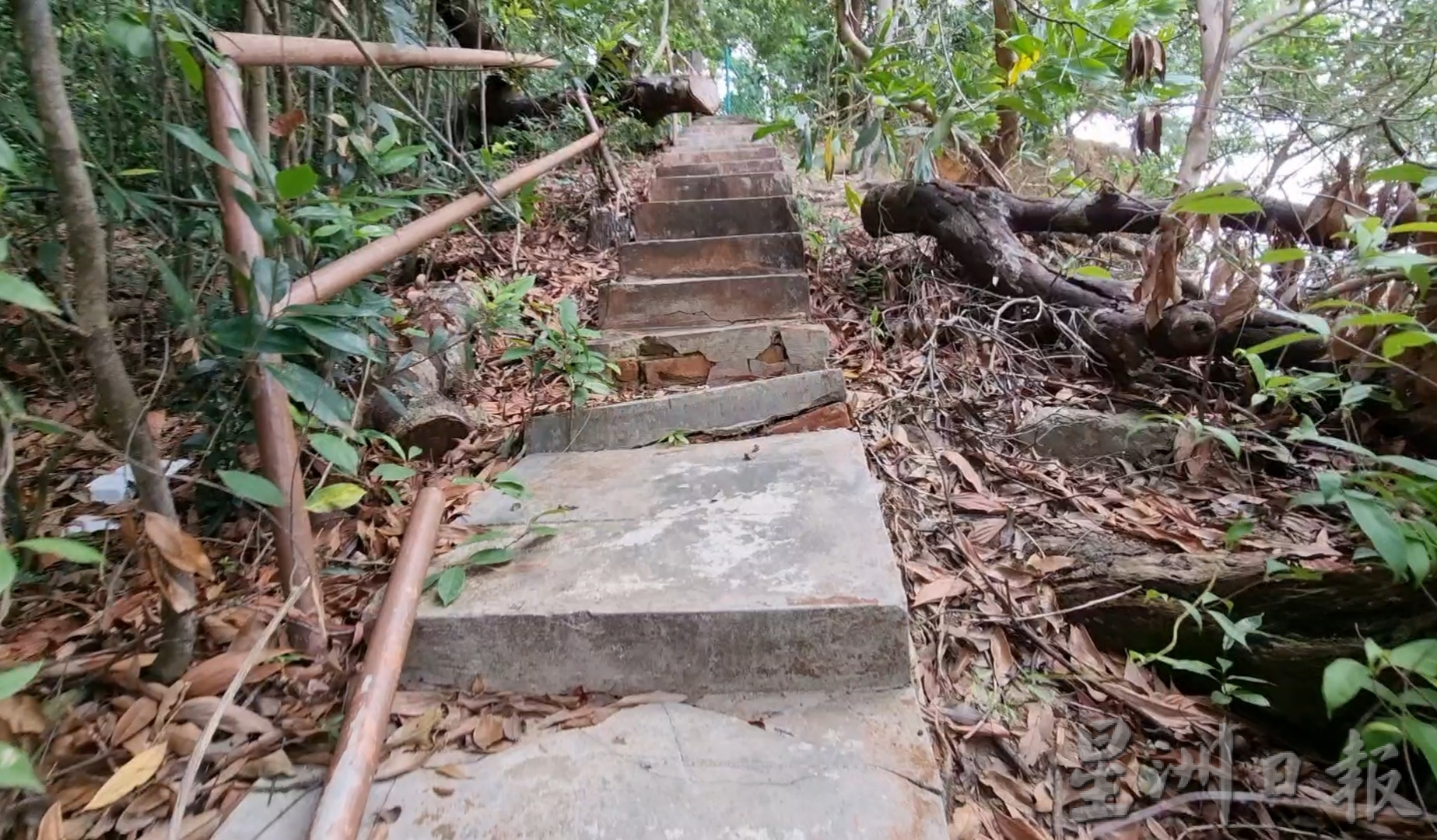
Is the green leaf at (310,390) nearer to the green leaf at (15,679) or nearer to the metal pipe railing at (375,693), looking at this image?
the metal pipe railing at (375,693)

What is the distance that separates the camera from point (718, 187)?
12.0 ft

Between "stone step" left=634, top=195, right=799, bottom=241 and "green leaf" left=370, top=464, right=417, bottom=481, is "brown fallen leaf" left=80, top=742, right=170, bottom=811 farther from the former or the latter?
"stone step" left=634, top=195, right=799, bottom=241

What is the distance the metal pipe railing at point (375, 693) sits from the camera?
0.84m

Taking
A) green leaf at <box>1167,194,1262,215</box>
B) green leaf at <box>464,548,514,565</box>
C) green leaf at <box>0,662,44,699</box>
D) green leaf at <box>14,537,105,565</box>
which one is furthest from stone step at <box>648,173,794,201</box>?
green leaf at <box>0,662,44,699</box>

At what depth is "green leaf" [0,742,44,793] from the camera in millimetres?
603

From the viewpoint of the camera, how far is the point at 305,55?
3.80ft

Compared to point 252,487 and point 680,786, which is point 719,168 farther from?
point 680,786

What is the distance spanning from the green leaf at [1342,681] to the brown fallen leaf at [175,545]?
1517 millimetres

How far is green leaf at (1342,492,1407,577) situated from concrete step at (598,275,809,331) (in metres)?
1.74

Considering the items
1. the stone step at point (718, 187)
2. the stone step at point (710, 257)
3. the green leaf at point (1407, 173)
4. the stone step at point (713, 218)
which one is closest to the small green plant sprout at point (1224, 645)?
the green leaf at point (1407, 173)

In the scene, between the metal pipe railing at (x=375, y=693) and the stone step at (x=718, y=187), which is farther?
the stone step at (x=718, y=187)

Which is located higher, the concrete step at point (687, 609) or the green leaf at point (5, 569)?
the green leaf at point (5, 569)

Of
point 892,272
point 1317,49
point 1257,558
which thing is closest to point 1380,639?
point 1257,558

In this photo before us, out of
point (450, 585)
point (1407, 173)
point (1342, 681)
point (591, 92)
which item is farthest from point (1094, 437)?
point (591, 92)
